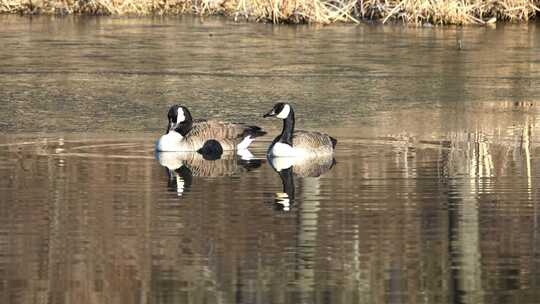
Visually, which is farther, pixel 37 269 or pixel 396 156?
pixel 396 156

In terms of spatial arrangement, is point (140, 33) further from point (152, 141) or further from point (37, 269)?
point (37, 269)

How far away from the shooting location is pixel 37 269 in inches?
349

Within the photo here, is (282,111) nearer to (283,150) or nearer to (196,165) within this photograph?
(283,150)

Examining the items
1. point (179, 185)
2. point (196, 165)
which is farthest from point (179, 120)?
point (179, 185)

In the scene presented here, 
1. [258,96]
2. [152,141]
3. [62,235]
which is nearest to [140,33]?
[258,96]

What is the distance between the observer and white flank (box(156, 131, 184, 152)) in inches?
577

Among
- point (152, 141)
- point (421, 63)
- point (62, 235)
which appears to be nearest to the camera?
point (62, 235)

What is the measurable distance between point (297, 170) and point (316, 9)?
61.0 feet

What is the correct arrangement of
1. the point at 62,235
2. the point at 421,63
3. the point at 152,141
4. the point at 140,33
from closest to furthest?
the point at 62,235 < the point at 152,141 < the point at 421,63 < the point at 140,33

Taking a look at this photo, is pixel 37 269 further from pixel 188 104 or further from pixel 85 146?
pixel 188 104

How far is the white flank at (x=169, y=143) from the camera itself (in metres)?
14.7

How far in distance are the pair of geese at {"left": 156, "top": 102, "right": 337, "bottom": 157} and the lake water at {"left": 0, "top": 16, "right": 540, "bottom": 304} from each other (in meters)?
0.27

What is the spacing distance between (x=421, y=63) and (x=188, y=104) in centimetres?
648

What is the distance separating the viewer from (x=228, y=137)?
1503cm
